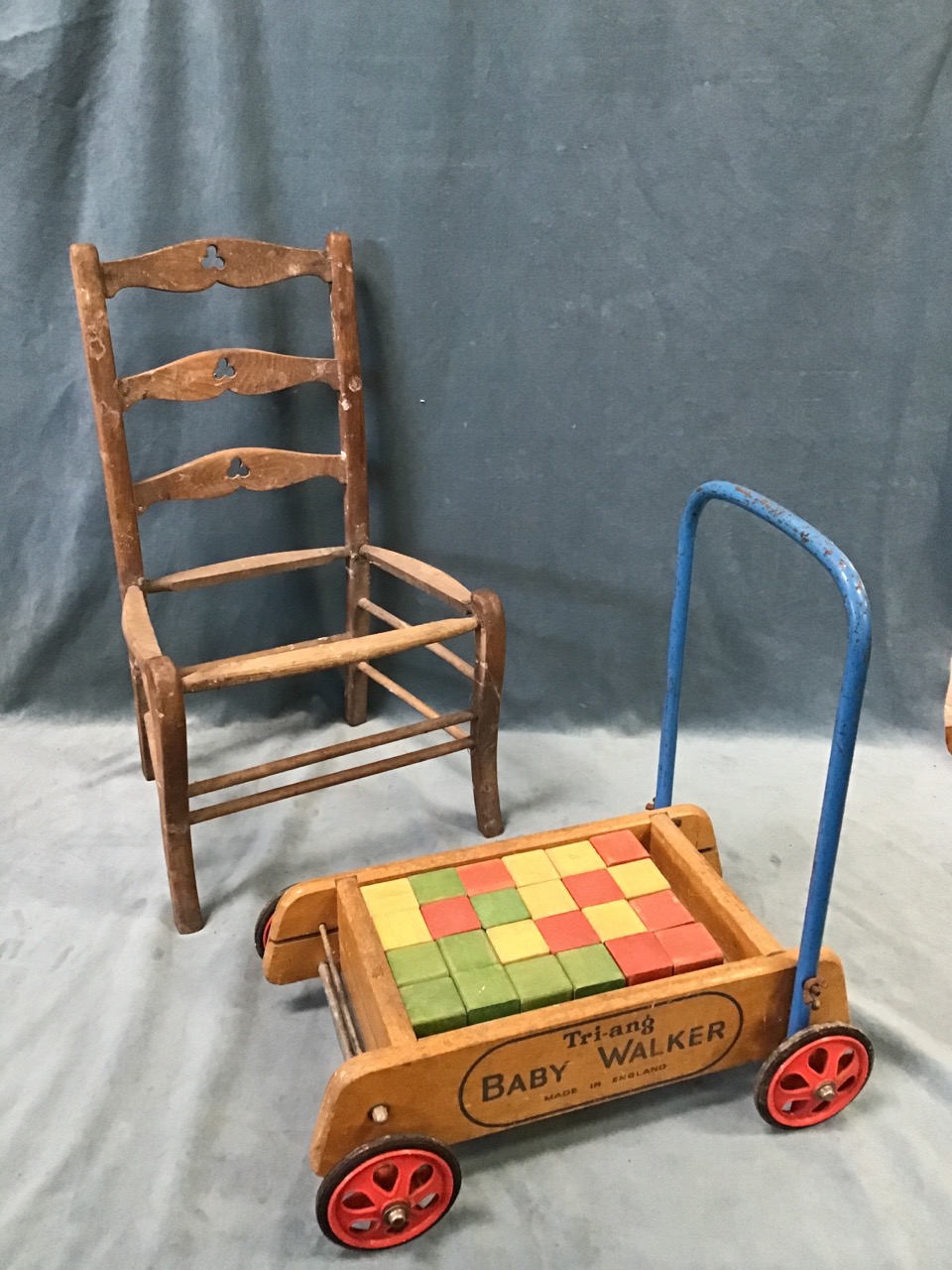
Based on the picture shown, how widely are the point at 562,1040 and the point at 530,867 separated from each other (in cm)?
26

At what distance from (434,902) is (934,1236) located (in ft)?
1.84

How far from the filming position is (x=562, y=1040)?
0.93 metres

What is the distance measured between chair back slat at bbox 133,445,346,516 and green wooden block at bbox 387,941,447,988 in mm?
749

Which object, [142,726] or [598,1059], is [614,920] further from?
[142,726]

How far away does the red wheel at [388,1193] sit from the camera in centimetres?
87

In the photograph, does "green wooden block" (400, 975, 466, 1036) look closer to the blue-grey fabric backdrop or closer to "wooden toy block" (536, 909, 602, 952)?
"wooden toy block" (536, 909, 602, 952)

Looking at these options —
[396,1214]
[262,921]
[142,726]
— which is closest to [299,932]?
[262,921]

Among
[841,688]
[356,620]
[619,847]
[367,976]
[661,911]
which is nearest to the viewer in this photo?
[841,688]

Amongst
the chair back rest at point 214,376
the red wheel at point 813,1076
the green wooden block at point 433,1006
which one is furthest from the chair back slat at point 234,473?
the red wheel at point 813,1076

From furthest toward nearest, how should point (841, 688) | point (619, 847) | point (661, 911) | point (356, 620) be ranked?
Result: point (356, 620)
point (619, 847)
point (661, 911)
point (841, 688)

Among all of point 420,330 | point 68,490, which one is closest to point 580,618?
point 420,330

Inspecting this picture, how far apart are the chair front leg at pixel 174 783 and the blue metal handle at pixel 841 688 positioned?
0.58 metres

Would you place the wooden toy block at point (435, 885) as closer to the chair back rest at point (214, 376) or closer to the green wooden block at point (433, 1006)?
the green wooden block at point (433, 1006)

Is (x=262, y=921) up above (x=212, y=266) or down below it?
below
